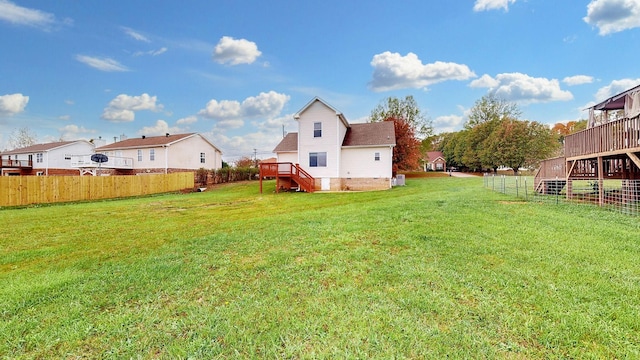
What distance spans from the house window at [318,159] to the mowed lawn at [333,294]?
47.4 feet

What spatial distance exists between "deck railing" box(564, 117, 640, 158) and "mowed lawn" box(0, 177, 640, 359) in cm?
418

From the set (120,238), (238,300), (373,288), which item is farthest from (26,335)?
(120,238)

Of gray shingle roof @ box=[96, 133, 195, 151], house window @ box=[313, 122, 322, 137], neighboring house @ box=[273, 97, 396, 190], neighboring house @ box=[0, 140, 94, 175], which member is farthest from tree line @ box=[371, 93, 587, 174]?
neighboring house @ box=[0, 140, 94, 175]

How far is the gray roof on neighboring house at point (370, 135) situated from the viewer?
20.9 m

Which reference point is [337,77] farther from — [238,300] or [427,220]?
[238,300]

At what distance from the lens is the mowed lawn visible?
2375 millimetres

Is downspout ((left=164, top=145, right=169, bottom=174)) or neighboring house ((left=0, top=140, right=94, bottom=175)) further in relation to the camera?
neighboring house ((left=0, top=140, right=94, bottom=175))

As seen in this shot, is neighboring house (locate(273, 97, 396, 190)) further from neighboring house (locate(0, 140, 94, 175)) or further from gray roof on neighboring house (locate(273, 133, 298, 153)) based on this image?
neighboring house (locate(0, 140, 94, 175))

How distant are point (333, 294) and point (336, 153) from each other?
17.5 m

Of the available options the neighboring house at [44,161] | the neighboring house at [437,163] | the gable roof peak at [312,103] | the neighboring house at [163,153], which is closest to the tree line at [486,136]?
the neighboring house at [437,163]

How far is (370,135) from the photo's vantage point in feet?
72.4

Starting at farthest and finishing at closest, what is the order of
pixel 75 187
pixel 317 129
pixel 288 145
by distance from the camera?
pixel 288 145 → pixel 317 129 → pixel 75 187

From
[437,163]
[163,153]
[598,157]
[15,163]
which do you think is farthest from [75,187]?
[437,163]

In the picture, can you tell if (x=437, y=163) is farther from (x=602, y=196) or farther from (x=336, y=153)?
(x=602, y=196)
